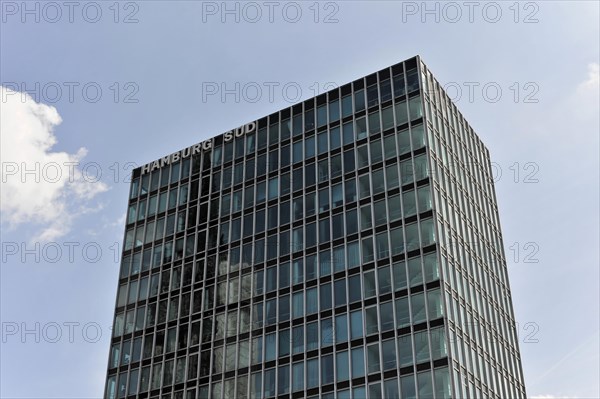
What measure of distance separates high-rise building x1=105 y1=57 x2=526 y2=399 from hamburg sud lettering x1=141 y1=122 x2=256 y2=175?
29 centimetres

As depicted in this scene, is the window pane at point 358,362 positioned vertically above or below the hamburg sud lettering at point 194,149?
below

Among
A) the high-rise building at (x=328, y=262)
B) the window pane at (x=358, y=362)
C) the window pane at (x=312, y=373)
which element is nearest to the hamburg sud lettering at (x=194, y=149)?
the high-rise building at (x=328, y=262)

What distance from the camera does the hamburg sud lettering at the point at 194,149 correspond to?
313 ft

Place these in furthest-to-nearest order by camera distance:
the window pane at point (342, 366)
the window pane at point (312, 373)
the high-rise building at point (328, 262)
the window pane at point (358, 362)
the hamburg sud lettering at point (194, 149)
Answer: the hamburg sud lettering at point (194, 149)
the window pane at point (312, 373)
the high-rise building at point (328, 262)
the window pane at point (342, 366)
the window pane at point (358, 362)

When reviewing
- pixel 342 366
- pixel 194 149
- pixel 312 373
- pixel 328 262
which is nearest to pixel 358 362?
pixel 342 366

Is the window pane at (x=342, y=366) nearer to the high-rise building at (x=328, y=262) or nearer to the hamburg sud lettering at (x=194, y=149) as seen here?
the high-rise building at (x=328, y=262)

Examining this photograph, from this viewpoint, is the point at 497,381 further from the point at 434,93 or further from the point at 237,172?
the point at 237,172

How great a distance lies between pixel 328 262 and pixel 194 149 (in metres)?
28.3

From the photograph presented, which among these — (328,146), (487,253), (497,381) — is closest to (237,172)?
(328,146)

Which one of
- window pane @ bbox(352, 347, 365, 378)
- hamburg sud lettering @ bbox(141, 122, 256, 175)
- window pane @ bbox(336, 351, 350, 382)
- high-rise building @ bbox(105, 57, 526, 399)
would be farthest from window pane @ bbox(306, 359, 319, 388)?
hamburg sud lettering @ bbox(141, 122, 256, 175)

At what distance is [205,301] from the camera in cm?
8412

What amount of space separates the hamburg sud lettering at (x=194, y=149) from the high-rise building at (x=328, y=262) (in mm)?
293

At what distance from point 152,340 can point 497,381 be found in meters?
34.2

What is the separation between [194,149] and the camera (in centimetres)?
9869
